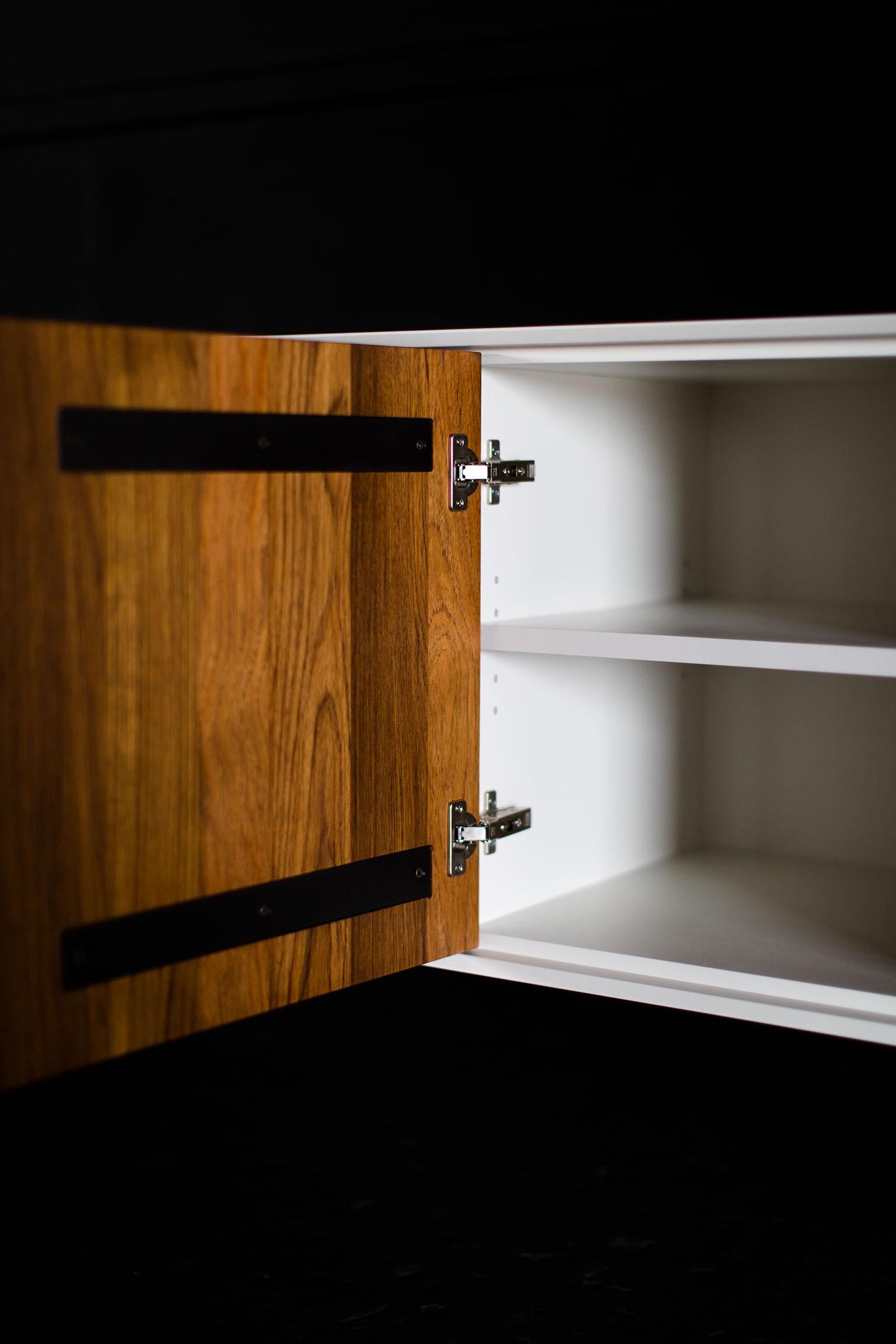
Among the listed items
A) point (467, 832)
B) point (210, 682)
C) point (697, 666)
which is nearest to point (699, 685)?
point (697, 666)

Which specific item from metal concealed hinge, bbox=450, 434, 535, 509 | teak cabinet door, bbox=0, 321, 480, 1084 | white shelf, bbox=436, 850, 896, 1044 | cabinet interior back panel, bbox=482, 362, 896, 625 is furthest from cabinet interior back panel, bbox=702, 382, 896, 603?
teak cabinet door, bbox=0, 321, 480, 1084

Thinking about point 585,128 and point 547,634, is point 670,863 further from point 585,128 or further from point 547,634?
point 585,128

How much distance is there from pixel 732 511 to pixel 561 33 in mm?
633

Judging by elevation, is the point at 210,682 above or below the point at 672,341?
below

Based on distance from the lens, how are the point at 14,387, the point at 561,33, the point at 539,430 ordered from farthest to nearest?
1. the point at 561,33
2. the point at 539,430
3. the point at 14,387

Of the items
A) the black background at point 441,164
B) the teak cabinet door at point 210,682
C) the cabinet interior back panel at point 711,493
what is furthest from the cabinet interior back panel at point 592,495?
the black background at point 441,164

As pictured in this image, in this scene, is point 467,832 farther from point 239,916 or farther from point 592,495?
point 592,495

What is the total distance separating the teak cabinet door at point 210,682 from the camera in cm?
85

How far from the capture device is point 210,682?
936mm

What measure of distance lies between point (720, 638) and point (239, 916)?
0.42m

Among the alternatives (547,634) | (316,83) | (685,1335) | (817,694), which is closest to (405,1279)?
(685,1335)

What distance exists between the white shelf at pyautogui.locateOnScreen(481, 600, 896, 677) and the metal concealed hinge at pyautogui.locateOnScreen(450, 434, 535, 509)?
0.39 feet

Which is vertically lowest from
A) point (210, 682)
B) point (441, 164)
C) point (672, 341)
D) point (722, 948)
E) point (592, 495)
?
point (722, 948)

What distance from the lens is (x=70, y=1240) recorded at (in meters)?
1.45
